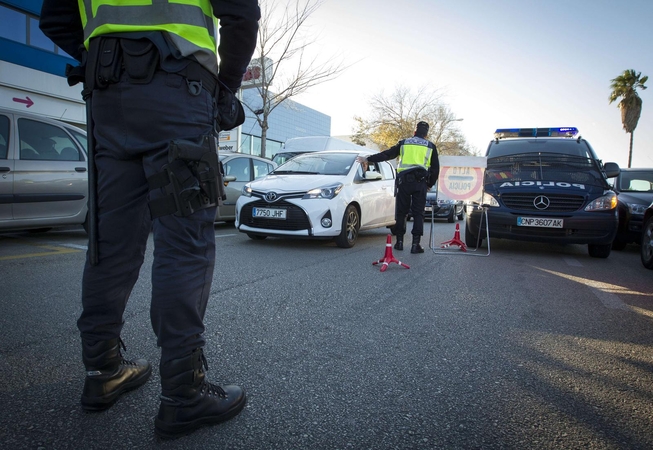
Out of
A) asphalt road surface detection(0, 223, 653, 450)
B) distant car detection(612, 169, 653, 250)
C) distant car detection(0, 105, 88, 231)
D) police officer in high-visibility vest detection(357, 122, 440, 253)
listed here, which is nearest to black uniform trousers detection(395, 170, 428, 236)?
police officer in high-visibility vest detection(357, 122, 440, 253)

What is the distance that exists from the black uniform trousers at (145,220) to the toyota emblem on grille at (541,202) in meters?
5.95

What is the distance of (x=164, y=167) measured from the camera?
5.39ft

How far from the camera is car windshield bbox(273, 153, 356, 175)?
7301mm

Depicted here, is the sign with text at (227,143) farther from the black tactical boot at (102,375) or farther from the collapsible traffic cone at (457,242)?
the black tactical boot at (102,375)

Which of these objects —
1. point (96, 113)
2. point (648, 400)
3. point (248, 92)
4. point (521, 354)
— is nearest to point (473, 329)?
point (521, 354)

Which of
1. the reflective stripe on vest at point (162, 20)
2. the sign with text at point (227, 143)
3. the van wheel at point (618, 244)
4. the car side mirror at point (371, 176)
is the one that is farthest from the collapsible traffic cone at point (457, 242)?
the sign with text at point (227, 143)

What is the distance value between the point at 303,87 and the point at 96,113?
18.7 m

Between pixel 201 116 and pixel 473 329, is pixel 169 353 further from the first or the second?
pixel 473 329

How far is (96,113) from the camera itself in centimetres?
175

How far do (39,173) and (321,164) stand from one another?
410 centimetres

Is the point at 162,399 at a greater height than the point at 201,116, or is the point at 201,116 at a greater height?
the point at 201,116

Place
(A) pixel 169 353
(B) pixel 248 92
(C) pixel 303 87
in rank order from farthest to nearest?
(B) pixel 248 92 < (C) pixel 303 87 < (A) pixel 169 353

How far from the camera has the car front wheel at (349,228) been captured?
6.70m

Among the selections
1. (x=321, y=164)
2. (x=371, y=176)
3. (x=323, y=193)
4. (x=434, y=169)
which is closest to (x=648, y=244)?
(x=434, y=169)
